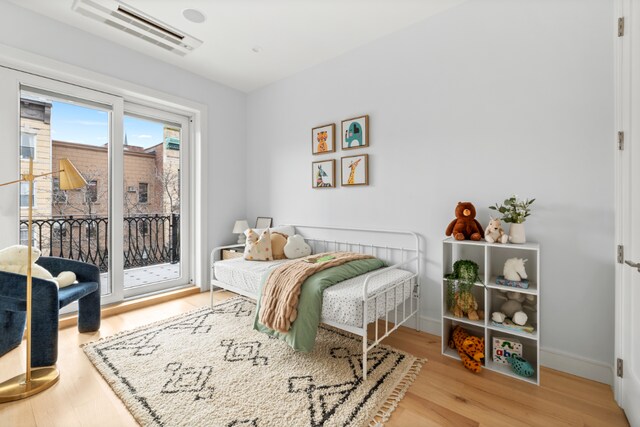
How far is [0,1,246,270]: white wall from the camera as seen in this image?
2.35m

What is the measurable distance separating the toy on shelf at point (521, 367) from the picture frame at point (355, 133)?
79.5 inches

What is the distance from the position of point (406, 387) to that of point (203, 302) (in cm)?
234

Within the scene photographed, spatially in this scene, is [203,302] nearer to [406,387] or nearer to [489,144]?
[406,387]

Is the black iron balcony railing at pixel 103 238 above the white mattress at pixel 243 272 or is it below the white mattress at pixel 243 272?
above

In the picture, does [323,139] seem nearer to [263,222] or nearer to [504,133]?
[263,222]

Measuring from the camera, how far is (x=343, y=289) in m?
1.97

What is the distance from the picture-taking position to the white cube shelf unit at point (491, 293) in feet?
6.06

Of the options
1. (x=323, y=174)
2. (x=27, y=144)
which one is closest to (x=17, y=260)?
(x=27, y=144)

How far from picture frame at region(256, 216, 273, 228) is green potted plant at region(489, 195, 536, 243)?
2496 millimetres

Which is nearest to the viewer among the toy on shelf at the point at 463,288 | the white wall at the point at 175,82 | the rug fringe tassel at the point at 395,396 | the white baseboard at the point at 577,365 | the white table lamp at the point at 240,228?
the rug fringe tassel at the point at 395,396

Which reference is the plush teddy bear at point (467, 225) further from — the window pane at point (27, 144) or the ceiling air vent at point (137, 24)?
the window pane at point (27, 144)

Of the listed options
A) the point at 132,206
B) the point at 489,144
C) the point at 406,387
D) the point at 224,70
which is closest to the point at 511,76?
the point at 489,144

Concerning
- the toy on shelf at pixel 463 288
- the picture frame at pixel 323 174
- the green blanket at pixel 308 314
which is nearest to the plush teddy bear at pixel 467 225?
the toy on shelf at pixel 463 288

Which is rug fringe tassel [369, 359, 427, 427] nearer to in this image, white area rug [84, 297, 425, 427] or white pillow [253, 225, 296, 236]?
white area rug [84, 297, 425, 427]
